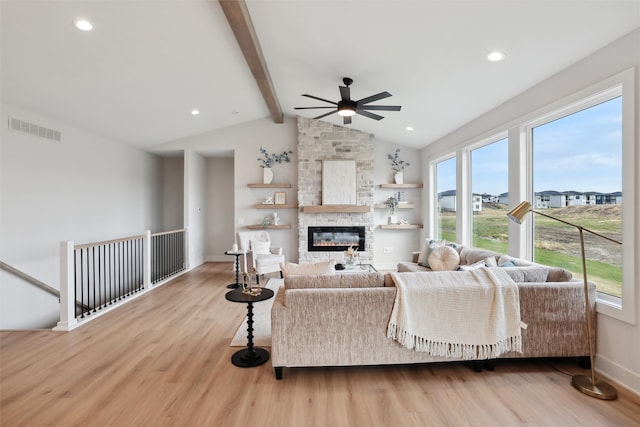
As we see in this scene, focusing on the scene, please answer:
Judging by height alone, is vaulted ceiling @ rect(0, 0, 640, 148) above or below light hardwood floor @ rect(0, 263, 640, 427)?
above

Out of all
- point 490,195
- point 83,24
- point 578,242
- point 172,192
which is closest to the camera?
point 83,24

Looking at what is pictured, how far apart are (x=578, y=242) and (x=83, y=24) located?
5055 mm

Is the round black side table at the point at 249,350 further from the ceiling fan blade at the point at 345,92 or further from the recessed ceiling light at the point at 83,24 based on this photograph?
the recessed ceiling light at the point at 83,24

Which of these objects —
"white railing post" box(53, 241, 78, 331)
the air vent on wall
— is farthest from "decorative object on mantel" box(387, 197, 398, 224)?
the air vent on wall

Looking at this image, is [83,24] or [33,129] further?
[33,129]

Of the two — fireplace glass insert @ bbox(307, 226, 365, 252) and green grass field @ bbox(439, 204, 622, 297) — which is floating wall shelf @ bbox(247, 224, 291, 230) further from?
green grass field @ bbox(439, 204, 622, 297)

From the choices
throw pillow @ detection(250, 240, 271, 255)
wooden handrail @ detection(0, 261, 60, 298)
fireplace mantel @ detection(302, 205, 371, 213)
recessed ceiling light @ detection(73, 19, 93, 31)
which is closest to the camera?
recessed ceiling light @ detection(73, 19, 93, 31)

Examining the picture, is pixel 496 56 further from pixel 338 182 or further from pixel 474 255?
pixel 338 182

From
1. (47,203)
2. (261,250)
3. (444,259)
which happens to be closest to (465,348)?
(444,259)

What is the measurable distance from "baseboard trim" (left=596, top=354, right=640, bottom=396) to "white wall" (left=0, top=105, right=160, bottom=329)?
20.8ft

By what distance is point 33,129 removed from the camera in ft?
14.1

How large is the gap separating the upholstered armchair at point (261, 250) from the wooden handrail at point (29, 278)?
281 cm

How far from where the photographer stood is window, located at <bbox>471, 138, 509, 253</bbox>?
4.19 m

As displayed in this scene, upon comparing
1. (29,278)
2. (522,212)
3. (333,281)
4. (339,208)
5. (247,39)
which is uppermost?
(247,39)
